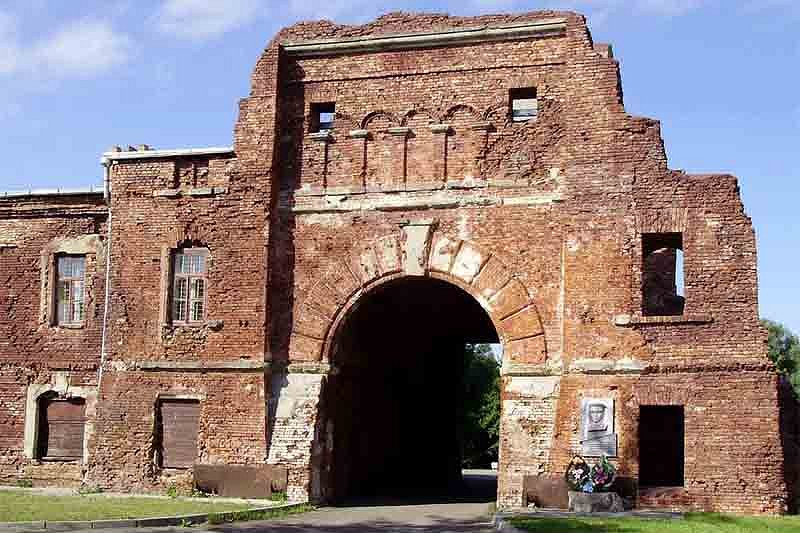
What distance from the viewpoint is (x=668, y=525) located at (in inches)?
585

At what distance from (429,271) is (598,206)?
330 centimetres

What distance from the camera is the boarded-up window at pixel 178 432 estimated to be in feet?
66.1

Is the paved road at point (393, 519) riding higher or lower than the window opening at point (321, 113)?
lower

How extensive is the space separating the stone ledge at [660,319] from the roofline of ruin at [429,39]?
5.43 metres

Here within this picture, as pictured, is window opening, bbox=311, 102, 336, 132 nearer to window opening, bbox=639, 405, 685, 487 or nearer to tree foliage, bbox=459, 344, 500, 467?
window opening, bbox=639, 405, 685, 487

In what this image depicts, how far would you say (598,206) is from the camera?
18.7m

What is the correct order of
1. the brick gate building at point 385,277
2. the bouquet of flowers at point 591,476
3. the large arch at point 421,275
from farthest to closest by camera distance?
the large arch at point 421,275, the brick gate building at point 385,277, the bouquet of flowers at point 591,476

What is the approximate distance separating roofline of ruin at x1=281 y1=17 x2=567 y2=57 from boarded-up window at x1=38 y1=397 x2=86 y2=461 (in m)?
8.51

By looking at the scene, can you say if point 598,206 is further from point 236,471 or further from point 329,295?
point 236,471

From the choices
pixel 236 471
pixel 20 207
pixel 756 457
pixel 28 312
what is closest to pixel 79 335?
pixel 28 312

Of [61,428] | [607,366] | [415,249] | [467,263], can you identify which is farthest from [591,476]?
[61,428]

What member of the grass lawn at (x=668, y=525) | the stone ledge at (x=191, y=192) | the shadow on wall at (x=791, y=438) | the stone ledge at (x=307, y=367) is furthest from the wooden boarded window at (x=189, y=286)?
the shadow on wall at (x=791, y=438)

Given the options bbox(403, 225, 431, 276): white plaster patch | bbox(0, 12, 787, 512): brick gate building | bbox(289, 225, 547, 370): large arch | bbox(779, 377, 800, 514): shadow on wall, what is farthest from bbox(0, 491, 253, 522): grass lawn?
bbox(779, 377, 800, 514): shadow on wall

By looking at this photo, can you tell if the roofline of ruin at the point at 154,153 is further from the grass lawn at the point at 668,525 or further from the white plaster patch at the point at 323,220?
the grass lawn at the point at 668,525
